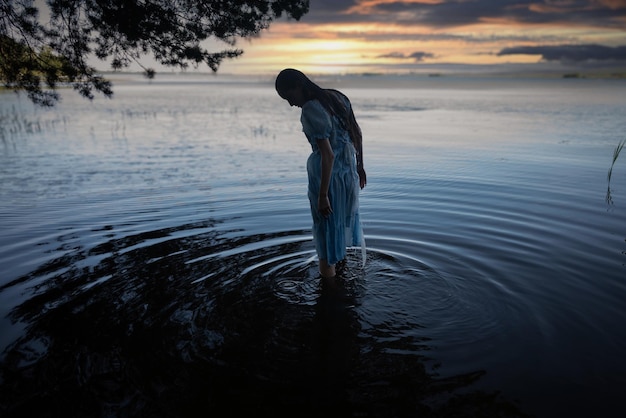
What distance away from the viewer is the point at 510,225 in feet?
24.0

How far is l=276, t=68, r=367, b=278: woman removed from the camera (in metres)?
4.27

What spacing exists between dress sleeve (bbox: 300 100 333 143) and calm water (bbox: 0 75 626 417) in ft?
5.77

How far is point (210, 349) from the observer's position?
380 cm

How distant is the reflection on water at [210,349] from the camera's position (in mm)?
3162

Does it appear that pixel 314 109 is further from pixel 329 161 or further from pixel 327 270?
pixel 327 270

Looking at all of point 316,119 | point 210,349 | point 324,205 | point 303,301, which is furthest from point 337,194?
point 210,349

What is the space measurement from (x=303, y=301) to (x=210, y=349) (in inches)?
47.7

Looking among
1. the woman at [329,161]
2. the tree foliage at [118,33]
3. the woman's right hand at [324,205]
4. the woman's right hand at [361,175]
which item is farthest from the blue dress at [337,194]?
the tree foliage at [118,33]

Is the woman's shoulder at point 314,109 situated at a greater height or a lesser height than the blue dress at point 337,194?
greater

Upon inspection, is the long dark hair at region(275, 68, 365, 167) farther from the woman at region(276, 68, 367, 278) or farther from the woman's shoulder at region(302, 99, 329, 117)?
the woman's shoulder at region(302, 99, 329, 117)

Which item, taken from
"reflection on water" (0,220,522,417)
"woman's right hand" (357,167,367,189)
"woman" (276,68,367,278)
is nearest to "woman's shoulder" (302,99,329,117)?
"woman" (276,68,367,278)

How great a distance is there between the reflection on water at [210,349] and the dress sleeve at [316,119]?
176 centimetres

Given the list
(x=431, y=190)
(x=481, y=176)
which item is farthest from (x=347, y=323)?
(x=481, y=176)

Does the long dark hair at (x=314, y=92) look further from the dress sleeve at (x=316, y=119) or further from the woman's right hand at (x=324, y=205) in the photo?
the woman's right hand at (x=324, y=205)
